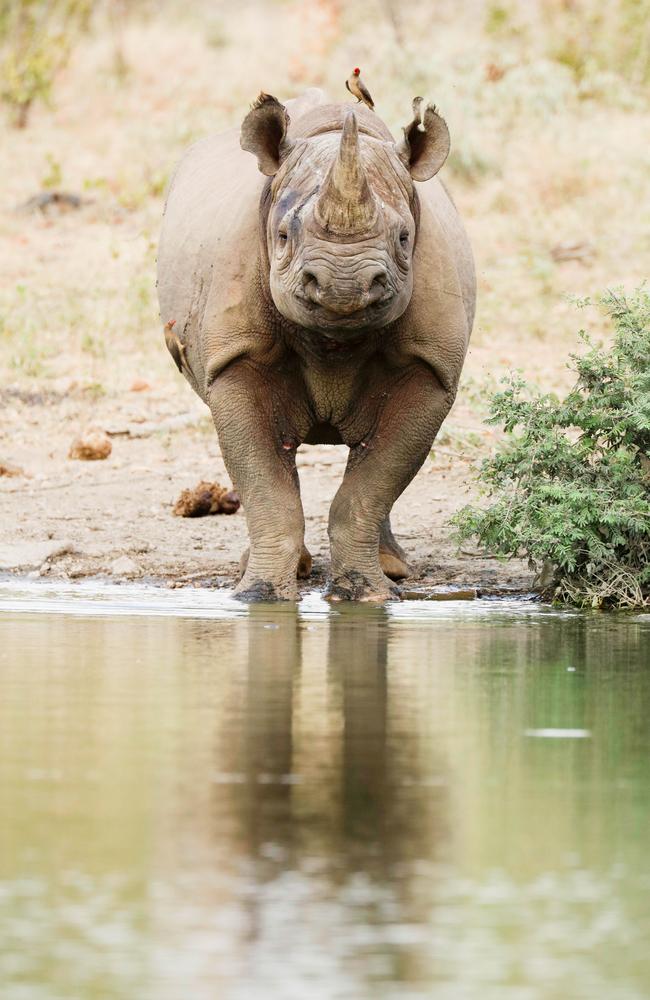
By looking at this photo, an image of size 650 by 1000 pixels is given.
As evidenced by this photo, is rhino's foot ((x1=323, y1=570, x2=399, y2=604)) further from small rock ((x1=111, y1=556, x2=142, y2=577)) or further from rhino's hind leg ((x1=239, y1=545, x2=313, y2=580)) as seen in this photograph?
small rock ((x1=111, y1=556, x2=142, y2=577))

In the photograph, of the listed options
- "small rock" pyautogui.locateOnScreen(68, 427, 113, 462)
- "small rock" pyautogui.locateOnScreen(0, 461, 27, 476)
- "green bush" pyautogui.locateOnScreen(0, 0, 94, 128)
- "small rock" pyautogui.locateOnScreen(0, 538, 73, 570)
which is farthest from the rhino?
"green bush" pyautogui.locateOnScreen(0, 0, 94, 128)

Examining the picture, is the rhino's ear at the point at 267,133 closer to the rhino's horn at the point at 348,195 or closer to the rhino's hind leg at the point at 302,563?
the rhino's horn at the point at 348,195

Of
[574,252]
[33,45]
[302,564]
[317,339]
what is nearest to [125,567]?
[302,564]

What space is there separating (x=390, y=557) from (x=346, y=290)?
2032mm

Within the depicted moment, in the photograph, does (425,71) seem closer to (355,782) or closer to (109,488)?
(109,488)

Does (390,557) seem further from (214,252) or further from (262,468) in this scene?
(214,252)

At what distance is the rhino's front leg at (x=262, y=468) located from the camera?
8398 mm

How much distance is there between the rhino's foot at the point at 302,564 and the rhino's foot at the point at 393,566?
0.32 meters

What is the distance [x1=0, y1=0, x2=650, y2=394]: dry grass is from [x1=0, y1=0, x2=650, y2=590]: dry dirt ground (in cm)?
3

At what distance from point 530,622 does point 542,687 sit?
1.66 m

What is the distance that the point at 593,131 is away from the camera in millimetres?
17969

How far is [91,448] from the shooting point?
38.2ft

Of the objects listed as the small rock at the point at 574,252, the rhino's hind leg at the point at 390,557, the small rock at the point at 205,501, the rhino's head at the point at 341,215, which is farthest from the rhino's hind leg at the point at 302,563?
the small rock at the point at 574,252

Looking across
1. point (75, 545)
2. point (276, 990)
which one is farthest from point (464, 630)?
point (276, 990)
